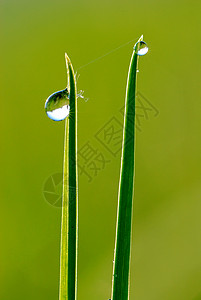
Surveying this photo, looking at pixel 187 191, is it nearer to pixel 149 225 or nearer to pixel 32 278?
pixel 149 225

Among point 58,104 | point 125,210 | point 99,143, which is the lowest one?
point 125,210

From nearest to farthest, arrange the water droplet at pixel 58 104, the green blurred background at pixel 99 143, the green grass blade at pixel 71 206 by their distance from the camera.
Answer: the green grass blade at pixel 71 206
the water droplet at pixel 58 104
the green blurred background at pixel 99 143

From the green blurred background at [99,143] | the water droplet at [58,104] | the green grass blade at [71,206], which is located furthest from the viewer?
the green blurred background at [99,143]

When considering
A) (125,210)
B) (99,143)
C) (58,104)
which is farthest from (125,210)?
(99,143)

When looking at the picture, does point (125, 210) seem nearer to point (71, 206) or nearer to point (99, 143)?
point (71, 206)

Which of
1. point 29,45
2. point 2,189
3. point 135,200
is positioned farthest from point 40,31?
point 135,200

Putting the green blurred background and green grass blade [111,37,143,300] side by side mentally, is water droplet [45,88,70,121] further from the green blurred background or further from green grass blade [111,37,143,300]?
the green blurred background

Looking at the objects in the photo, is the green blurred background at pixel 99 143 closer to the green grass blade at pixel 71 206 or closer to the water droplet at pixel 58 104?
the water droplet at pixel 58 104

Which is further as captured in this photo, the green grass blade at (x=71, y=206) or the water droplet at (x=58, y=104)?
the water droplet at (x=58, y=104)

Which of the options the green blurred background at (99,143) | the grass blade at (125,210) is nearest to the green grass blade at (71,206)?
the grass blade at (125,210)
